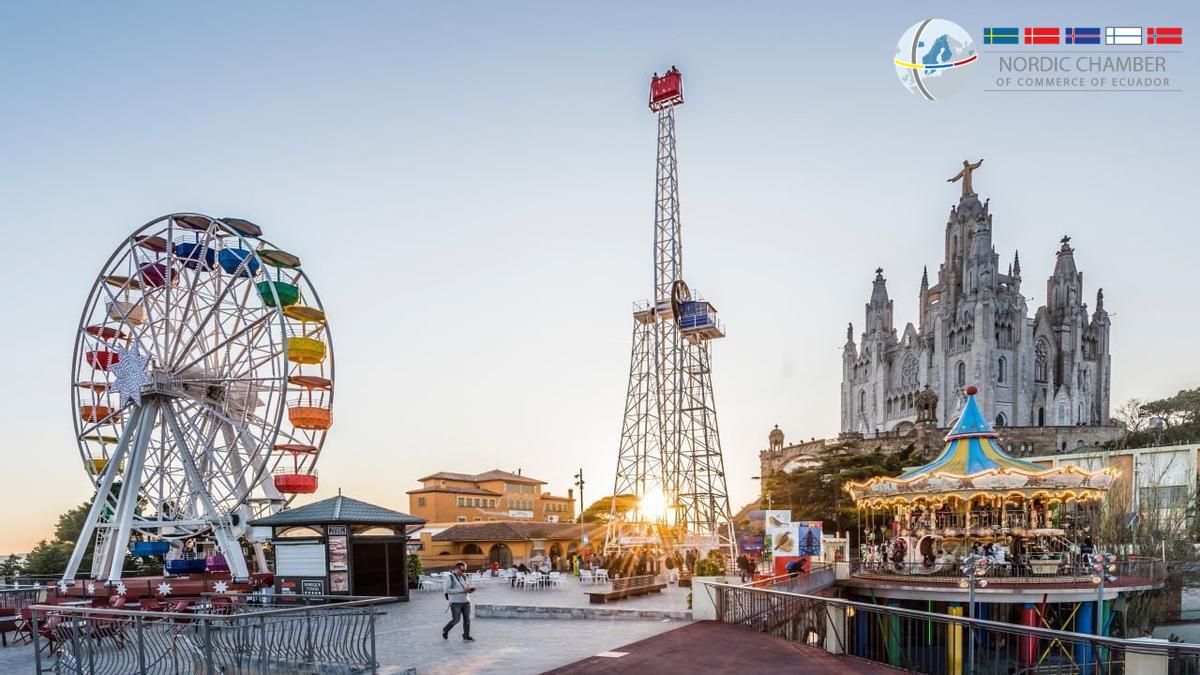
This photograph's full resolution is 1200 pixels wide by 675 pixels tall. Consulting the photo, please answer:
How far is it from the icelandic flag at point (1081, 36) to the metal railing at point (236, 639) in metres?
22.8

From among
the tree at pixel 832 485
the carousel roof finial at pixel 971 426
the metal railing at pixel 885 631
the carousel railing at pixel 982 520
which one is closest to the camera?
the metal railing at pixel 885 631

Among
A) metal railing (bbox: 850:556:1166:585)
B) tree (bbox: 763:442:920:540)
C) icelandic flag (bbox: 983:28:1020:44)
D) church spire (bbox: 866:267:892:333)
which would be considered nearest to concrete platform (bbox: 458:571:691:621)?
metal railing (bbox: 850:556:1166:585)

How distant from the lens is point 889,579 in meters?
25.5

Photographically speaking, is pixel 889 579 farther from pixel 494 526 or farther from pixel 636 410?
pixel 494 526

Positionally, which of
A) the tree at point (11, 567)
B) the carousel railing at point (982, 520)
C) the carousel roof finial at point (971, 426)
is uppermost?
the carousel roof finial at point (971, 426)

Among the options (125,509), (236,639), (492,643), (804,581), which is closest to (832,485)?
(804,581)

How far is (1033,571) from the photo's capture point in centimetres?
2452

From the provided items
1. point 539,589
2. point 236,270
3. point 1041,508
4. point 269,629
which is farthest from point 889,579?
point 236,270

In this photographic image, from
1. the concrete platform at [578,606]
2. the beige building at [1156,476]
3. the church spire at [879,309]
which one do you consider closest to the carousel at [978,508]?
the concrete platform at [578,606]

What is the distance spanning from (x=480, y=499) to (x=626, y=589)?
46.8 metres

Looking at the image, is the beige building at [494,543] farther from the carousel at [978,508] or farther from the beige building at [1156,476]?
the beige building at [1156,476]

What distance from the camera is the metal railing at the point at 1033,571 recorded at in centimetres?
2405

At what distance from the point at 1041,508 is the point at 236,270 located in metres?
29.9

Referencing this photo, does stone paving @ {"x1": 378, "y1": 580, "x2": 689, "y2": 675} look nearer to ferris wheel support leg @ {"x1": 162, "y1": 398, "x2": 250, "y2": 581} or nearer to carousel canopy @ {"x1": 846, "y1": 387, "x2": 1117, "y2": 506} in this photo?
ferris wheel support leg @ {"x1": 162, "y1": 398, "x2": 250, "y2": 581}
